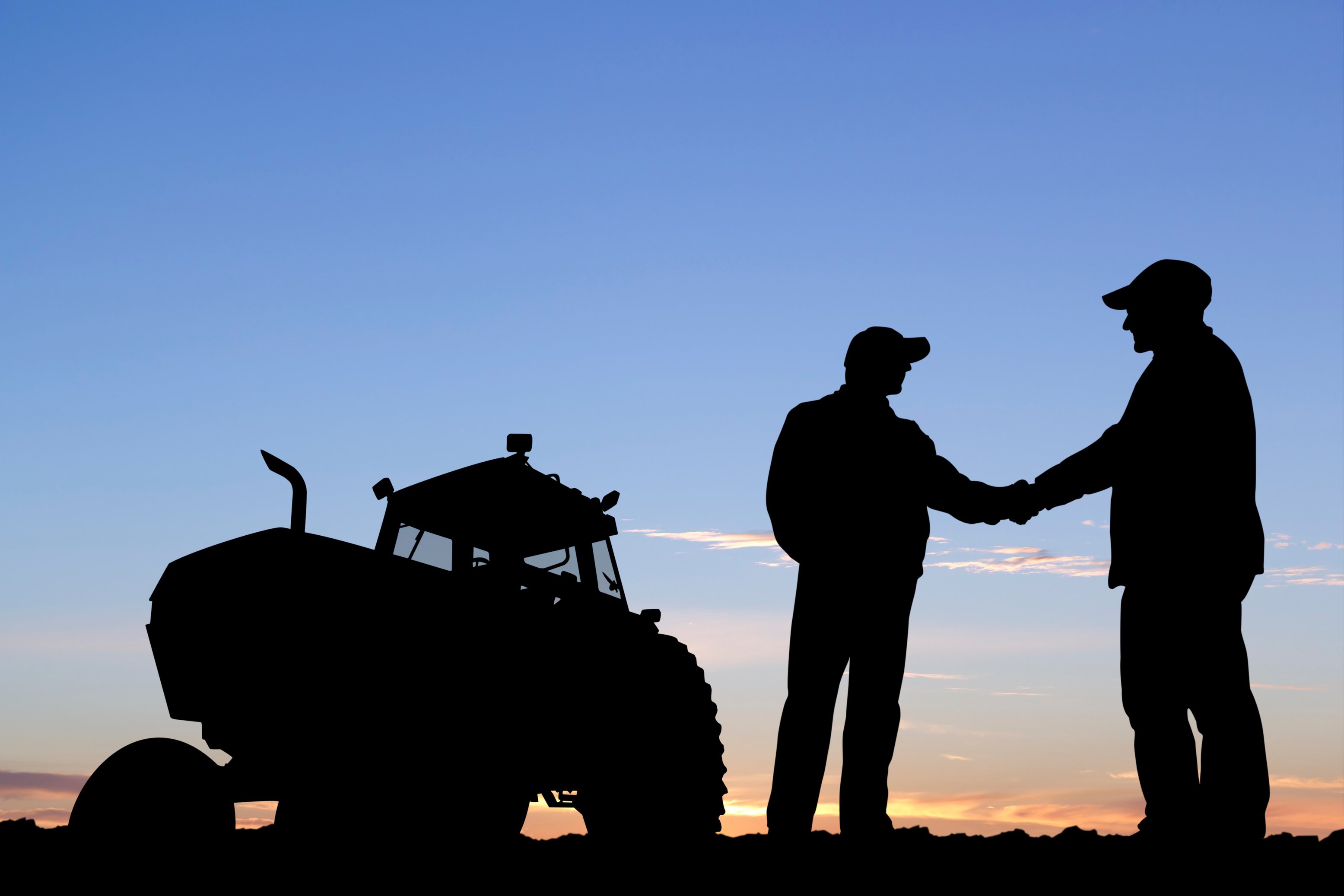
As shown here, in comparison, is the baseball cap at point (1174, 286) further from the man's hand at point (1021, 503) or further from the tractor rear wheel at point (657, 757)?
the tractor rear wheel at point (657, 757)

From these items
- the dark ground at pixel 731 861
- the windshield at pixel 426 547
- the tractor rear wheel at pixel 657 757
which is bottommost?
the dark ground at pixel 731 861

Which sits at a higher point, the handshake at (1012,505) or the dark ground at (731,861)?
the handshake at (1012,505)

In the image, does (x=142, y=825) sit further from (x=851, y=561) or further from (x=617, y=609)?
(x=851, y=561)

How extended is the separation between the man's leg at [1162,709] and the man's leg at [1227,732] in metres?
0.07

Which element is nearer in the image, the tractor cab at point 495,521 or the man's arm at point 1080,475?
the man's arm at point 1080,475

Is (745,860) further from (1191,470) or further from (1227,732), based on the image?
(1191,470)

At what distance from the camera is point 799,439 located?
20.2ft

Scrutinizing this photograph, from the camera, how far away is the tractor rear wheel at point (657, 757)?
24.5ft

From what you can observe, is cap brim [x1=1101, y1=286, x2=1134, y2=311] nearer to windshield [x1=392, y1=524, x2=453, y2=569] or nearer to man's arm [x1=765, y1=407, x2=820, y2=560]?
man's arm [x1=765, y1=407, x2=820, y2=560]

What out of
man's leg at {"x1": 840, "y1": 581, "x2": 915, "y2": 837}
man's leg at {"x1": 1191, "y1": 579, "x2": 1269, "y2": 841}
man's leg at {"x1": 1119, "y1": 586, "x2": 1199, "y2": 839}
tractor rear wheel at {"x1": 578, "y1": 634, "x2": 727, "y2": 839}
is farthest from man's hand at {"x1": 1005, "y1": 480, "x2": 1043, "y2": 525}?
tractor rear wheel at {"x1": 578, "y1": 634, "x2": 727, "y2": 839}

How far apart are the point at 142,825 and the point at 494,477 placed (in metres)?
2.76

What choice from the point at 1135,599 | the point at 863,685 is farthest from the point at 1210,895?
the point at 863,685

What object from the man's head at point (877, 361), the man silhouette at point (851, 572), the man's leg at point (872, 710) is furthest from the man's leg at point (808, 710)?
the man's head at point (877, 361)

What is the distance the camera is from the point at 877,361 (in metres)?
6.22
